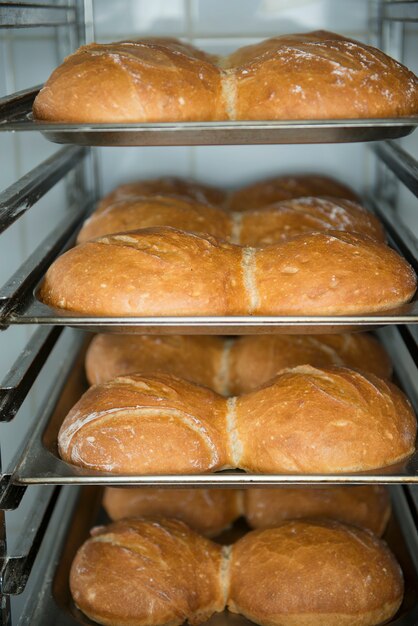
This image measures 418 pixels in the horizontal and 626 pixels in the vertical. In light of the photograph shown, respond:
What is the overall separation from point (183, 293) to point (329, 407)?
1.08ft

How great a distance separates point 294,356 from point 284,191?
51 centimetres

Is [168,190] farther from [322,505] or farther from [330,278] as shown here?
[322,505]

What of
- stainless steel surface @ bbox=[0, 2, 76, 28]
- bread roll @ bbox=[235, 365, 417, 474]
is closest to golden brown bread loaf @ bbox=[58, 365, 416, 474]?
bread roll @ bbox=[235, 365, 417, 474]

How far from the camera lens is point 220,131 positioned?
1.45 metres

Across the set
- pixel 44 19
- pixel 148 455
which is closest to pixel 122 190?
pixel 44 19

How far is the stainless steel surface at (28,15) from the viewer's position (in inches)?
56.6

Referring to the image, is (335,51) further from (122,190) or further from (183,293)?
(122,190)

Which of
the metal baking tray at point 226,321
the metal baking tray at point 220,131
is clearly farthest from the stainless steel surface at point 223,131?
the metal baking tray at point 226,321

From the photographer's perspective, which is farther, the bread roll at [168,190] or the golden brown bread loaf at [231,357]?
the bread roll at [168,190]

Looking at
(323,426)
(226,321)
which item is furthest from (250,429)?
(226,321)

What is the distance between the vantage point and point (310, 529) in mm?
1660

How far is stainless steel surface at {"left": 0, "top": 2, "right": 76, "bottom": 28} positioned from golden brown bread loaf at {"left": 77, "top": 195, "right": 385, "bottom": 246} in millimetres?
439

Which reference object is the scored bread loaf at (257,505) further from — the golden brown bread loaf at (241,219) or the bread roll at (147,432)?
the golden brown bread loaf at (241,219)

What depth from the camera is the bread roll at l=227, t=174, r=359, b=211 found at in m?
2.18
